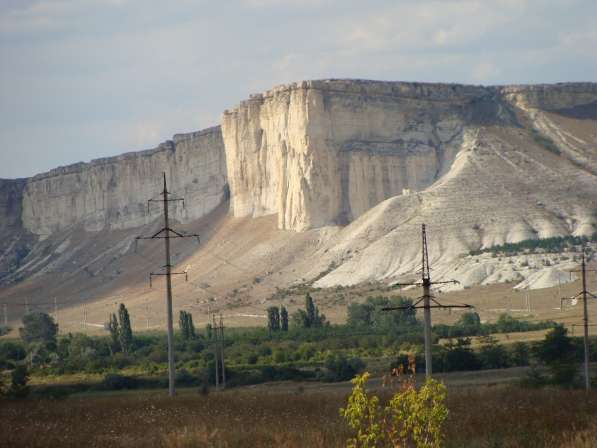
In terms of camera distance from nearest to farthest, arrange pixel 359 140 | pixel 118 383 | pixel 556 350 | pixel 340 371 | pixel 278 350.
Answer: pixel 118 383
pixel 340 371
pixel 556 350
pixel 278 350
pixel 359 140

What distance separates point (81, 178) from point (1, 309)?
88.2ft

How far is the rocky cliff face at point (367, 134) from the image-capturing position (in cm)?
10538

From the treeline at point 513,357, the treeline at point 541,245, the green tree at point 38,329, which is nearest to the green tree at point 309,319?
the treeline at point 541,245

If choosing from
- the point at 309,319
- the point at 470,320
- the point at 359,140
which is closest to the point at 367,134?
the point at 359,140

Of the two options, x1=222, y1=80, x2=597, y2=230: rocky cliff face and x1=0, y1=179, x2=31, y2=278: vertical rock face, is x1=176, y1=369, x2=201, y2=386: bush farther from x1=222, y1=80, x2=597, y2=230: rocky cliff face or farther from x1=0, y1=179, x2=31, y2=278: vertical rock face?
x1=0, y1=179, x2=31, y2=278: vertical rock face

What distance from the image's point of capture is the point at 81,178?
477ft

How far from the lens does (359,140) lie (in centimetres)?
10725

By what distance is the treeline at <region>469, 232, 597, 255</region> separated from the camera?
3447 inches

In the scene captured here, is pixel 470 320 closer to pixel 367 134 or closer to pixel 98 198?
pixel 367 134

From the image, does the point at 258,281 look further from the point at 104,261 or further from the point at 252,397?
the point at 252,397

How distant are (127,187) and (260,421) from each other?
4581 inches

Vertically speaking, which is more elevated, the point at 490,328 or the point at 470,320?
the point at 470,320

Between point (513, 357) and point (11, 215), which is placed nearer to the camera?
point (513, 357)

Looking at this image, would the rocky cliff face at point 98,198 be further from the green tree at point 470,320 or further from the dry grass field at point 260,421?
the dry grass field at point 260,421
